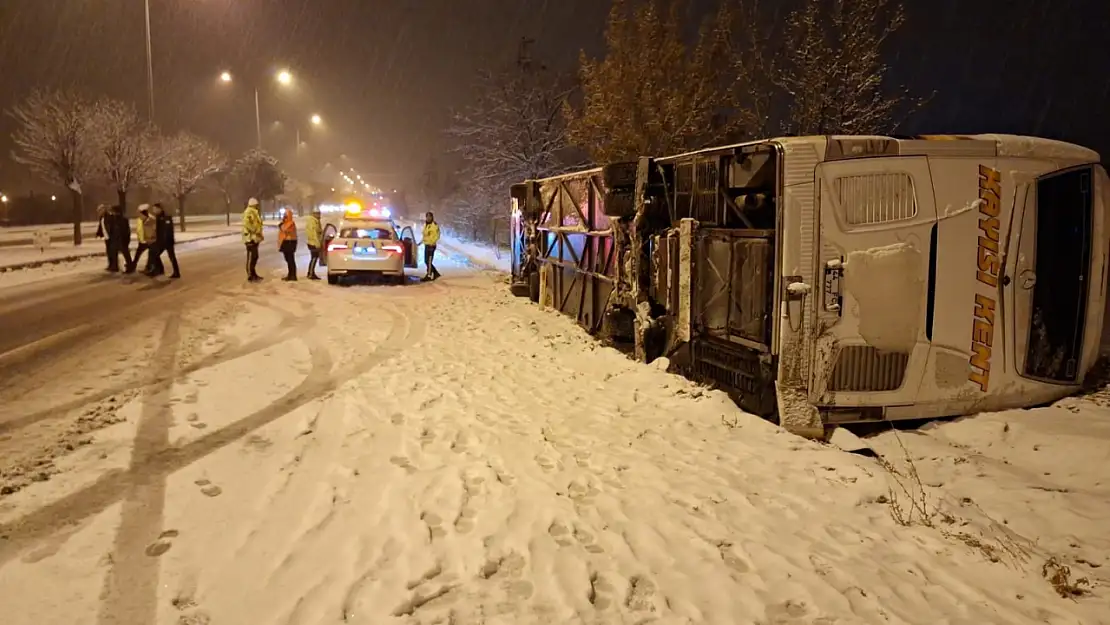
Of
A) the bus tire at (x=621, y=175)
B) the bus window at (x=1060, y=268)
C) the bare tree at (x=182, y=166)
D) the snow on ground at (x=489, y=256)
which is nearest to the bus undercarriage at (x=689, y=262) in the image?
the bus tire at (x=621, y=175)

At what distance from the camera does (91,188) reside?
4684 cm

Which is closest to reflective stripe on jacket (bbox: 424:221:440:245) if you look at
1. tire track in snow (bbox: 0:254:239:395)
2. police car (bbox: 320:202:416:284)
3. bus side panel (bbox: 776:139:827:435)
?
police car (bbox: 320:202:416:284)

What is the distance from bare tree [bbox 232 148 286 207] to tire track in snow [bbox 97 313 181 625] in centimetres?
4999

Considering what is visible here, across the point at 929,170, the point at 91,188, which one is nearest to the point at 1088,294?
the point at 929,170

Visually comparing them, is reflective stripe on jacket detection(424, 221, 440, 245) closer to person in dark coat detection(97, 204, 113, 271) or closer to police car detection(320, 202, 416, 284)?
police car detection(320, 202, 416, 284)

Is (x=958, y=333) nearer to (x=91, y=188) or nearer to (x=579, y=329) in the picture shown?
(x=579, y=329)

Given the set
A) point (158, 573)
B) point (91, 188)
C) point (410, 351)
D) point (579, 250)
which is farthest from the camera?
point (91, 188)

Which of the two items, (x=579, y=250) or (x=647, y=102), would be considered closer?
(x=579, y=250)

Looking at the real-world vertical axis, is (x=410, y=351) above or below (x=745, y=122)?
below

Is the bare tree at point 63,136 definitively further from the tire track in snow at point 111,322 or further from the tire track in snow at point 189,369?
the tire track in snow at point 189,369

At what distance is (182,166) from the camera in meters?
37.1

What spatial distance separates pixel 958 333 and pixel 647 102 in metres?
12.7

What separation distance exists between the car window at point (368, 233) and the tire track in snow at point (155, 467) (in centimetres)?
809

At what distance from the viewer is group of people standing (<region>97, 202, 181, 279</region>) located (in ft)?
52.0
